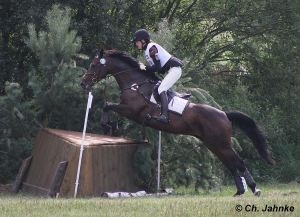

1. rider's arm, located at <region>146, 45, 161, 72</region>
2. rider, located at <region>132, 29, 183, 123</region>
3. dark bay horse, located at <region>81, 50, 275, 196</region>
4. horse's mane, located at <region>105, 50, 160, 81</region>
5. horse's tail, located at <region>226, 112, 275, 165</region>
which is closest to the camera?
rider's arm, located at <region>146, 45, 161, 72</region>

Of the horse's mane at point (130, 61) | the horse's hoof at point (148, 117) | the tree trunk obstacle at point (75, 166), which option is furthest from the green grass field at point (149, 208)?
the horse's mane at point (130, 61)

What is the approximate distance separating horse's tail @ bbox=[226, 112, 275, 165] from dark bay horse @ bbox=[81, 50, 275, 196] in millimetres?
300

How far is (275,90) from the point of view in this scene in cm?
2673

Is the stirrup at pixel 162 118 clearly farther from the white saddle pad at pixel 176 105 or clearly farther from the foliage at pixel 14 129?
the foliage at pixel 14 129

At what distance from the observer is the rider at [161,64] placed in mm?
14281

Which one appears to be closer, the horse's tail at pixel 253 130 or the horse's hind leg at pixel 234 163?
the horse's hind leg at pixel 234 163

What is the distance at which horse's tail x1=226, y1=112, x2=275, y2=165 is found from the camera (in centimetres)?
1512

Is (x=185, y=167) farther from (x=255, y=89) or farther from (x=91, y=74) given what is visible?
(x=255, y=89)

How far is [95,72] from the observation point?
14.8 metres

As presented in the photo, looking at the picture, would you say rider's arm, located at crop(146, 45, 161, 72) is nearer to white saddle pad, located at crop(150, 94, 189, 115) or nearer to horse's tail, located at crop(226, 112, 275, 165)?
white saddle pad, located at crop(150, 94, 189, 115)

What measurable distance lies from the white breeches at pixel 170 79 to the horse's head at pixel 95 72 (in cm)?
128

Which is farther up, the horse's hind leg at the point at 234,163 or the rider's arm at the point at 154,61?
the rider's arm at the point at 154,61

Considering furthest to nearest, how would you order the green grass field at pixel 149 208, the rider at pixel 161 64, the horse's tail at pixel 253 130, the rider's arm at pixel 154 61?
the horse's tail at pixel 253 130 → the rider at pixel 161 64 → the rider's arm at pixel 154 61 → the green grass field at pixel 149 208

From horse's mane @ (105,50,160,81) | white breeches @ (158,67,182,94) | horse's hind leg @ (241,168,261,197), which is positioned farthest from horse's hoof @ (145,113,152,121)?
horse's hind leg @ (241,168,261,197)
